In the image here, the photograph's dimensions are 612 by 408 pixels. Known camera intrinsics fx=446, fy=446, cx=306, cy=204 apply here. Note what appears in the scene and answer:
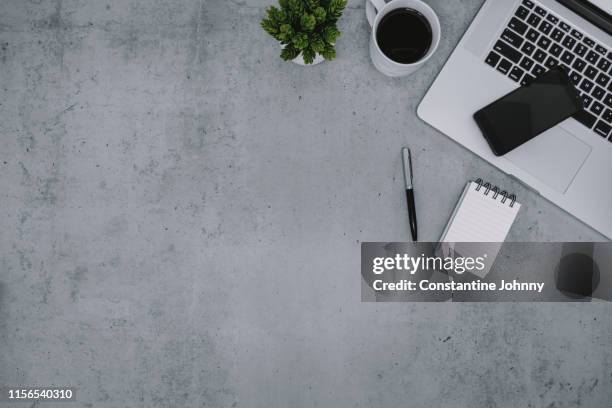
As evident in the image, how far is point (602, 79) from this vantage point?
2.89ft

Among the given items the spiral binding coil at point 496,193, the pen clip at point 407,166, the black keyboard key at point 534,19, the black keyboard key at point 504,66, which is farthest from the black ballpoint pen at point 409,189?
the black keyboard key at point 534,19

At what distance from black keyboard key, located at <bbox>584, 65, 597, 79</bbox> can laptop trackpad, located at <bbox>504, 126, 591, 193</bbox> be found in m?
0.11

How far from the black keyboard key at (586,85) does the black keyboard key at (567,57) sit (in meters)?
0.05

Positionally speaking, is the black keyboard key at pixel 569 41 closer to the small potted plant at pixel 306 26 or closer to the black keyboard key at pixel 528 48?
the black keyboard key at pixel 528 48

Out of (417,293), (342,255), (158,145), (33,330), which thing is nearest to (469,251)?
(417,293)

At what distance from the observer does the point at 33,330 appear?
945 mm

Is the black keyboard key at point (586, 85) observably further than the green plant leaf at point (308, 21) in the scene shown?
Yes

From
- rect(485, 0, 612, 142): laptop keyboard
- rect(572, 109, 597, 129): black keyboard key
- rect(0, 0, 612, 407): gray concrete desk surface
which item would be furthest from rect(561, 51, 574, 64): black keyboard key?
rect(0, 0, 612, 407): gray concrete desk surface

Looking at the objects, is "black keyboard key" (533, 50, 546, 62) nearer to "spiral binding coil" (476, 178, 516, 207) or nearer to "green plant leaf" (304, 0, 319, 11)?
"spiral binding coil" (476, 178, 516, 207)

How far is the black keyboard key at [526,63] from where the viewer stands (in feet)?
2.90

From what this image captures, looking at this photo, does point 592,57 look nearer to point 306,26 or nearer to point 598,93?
point 598,93

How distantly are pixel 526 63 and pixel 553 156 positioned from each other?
19 cm

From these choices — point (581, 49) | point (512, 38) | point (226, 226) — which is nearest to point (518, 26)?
point (512, 38)

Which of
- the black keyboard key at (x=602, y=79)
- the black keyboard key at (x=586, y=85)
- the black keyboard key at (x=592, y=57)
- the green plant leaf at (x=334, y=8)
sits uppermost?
the green plant leaf at (x=334, y=8)
